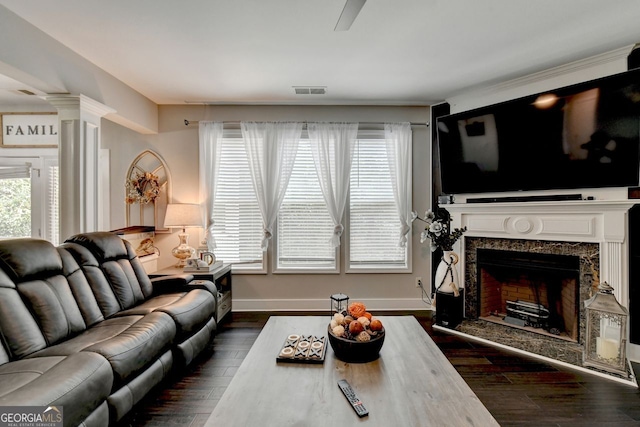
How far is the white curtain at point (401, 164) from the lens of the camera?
391 centimetres

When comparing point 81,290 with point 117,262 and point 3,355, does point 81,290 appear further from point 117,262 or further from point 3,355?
point 3,355

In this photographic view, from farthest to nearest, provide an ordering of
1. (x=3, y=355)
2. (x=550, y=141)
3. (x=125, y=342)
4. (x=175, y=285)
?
(x=175, y=285), (x=550, y=141), (x=125, y=342), (x=3, y=355)

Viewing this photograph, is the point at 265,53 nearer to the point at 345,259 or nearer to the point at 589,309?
the point at 345,259

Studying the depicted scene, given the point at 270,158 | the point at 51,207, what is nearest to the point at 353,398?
the point at 270,158

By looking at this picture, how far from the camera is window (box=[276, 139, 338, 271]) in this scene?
3.99 meters

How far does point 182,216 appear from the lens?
3588 millimetres

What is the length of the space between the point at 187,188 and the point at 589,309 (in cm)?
442

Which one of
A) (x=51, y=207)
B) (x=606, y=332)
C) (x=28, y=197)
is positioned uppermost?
(x=28, y=197)

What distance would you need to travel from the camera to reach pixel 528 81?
10.4 feet

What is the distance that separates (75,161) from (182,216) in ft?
3.76

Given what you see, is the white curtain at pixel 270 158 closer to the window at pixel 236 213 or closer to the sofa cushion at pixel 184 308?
the window at pixel 236 213

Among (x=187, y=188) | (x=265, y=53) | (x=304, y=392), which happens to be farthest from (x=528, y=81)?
(x=187, y=188)

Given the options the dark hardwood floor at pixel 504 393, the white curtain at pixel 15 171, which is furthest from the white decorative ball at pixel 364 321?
the white curtain at pixel 15 171

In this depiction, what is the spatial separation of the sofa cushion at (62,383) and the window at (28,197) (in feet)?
11.3
